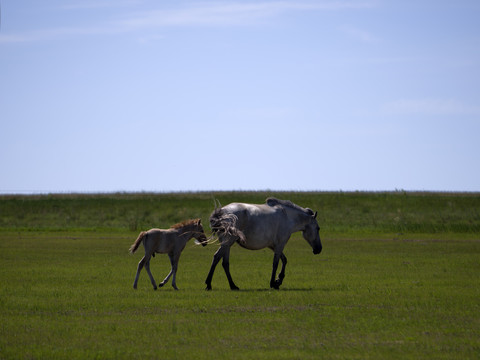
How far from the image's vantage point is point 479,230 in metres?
54.0

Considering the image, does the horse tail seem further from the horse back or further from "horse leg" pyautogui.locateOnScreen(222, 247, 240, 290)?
"horse leg" pyautogui.locateOnScreen(222, 247, 240, 290)

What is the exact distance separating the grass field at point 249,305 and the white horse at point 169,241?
766 millimetres

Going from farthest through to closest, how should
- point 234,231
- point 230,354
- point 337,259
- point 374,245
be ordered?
point 374,245 < point 337,259 < point 234,231 < point 230,354

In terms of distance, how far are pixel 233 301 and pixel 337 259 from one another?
15376mm

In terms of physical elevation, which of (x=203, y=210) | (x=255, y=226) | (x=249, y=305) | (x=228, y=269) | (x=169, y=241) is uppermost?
(x=255, y=226)

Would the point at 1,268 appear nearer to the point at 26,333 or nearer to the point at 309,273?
the point at 309,273

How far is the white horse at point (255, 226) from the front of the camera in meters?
20.9

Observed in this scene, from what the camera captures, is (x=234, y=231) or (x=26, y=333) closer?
(x=26, y=333)

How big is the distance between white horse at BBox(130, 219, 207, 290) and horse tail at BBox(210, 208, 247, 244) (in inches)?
20.8

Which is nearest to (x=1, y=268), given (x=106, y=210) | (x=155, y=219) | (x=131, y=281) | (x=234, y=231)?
(x=131, y=281)

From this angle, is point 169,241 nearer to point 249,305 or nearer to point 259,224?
point 259,224

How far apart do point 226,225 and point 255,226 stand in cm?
108

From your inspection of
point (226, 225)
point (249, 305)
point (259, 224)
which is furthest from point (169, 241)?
point (249, 305)

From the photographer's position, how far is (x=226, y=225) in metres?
20.9
